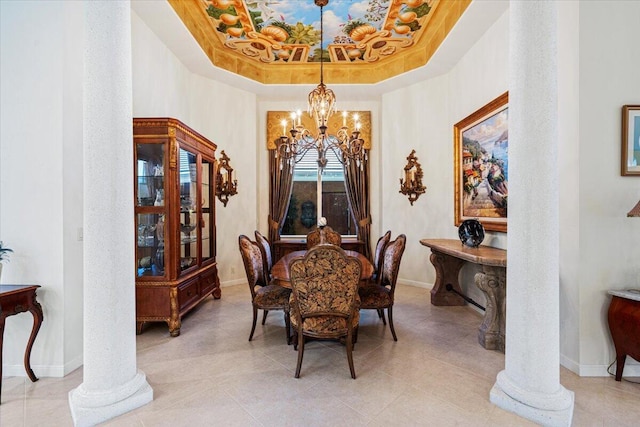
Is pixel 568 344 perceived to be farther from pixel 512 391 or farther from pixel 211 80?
pixel 211 80

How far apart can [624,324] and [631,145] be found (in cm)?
147

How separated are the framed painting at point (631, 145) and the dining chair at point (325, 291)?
2415mm

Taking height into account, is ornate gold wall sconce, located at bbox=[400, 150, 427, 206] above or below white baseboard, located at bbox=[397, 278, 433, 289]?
above

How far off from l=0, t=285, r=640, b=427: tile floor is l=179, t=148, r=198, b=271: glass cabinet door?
0.95 meters

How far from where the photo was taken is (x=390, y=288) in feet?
10.3

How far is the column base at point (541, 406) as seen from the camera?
1845 millimetres

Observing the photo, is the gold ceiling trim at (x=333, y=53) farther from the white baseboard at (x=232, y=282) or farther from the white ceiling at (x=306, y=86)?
the white baseboard at (x=232, y=282)

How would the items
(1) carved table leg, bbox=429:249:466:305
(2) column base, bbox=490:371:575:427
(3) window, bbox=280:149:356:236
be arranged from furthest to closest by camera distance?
(3) window, bbox=280:149:356:236 < (1) carved table leg, bbox=429:249:466:305 < (2) column base, bbox=490:371:575:427

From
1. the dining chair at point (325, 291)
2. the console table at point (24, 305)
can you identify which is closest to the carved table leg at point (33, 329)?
the console table at point (24, 305)

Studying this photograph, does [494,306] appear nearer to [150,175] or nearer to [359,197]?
[359,197]

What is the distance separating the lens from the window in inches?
247

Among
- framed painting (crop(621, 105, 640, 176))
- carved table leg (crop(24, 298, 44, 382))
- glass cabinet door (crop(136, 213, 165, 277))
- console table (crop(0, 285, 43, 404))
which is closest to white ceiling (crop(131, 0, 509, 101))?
framed painting (crop(621, 105, 640, 176))

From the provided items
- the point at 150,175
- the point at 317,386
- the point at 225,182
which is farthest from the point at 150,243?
the point at 317,386

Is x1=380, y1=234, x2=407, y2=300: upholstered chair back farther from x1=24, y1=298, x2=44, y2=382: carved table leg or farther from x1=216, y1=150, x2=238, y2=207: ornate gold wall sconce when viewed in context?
x1=216, y1=150, x2=238, y2=207: ornate gold wall sconce
